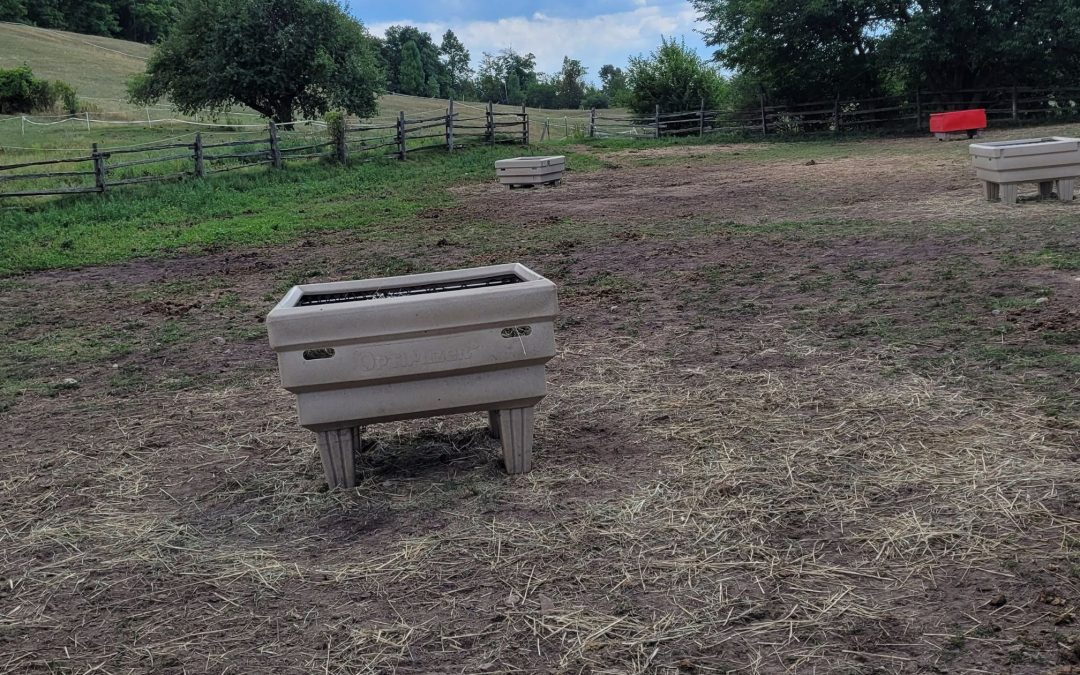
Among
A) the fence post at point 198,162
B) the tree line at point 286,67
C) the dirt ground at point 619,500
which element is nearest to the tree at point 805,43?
the tree line at point 286,67

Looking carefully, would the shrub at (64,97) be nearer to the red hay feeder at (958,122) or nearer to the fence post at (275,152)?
the fence post at (275,152)

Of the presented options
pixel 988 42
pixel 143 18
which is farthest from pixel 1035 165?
pixel 143 18

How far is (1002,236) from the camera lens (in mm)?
8023

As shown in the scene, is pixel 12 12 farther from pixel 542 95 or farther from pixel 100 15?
pixel 542 95

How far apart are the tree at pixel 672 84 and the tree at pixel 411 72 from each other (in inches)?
2284

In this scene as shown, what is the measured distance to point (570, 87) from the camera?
9250 centimetres

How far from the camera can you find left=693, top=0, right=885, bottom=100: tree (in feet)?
90.2

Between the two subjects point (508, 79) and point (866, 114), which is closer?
point (866, 114)

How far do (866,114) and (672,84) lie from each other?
751 centimetres

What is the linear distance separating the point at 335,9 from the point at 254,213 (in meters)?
19.9

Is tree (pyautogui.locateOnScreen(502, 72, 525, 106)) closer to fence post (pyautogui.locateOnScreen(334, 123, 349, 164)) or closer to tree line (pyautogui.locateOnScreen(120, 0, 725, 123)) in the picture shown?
tree line (pyautogui.locateOnScreen(120, 0, 725, 123))

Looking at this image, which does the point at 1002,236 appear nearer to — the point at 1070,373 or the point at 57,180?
the point at 1070,373

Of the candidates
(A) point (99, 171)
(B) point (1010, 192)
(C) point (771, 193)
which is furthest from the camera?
(A) point (99, 171)

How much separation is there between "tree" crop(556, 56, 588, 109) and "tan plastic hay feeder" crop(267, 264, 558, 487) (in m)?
89.8
